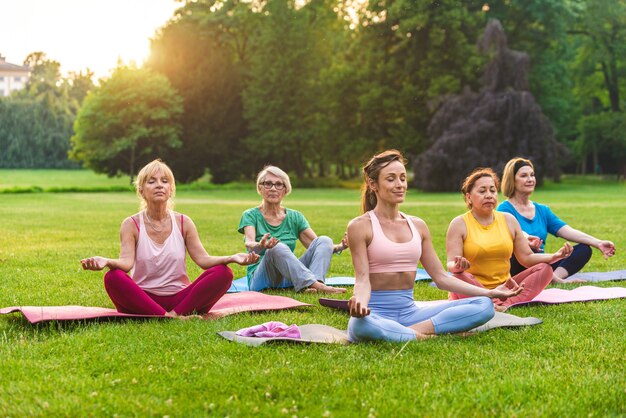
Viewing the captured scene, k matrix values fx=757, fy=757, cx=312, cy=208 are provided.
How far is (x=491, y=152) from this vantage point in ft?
126

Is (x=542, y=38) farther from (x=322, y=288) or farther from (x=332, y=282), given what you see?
(x=322, y=288)

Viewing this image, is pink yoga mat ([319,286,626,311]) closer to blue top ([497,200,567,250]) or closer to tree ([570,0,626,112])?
blue top ([497,200,567,250])

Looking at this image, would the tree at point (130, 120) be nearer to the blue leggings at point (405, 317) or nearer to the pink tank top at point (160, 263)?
the pink tank top at point (160, 263)

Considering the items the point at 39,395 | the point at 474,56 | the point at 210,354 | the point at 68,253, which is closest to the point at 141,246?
the point at 210,354

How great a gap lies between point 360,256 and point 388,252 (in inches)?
9.1

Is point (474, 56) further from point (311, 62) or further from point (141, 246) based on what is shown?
point (141, 246)

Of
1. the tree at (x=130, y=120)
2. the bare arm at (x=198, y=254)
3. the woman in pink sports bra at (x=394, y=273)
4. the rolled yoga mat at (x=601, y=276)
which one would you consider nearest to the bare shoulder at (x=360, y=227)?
the woman in pink sports bra at (x=394, y=273)

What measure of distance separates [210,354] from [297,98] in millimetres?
47264

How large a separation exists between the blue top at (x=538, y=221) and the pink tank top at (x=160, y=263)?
3593mm

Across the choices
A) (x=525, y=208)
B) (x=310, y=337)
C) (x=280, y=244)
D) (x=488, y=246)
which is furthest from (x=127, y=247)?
(x=525, y=208)

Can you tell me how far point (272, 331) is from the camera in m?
5.51

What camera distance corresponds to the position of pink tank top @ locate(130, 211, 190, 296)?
6383 millimetres

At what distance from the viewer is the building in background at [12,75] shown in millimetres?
99375

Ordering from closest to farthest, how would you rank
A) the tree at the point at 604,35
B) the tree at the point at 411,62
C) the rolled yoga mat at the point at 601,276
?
1. the rolled yoga mat at the point at 601,276
2. the tree at the point at 411,62
3. the tree at the point at 604,35
